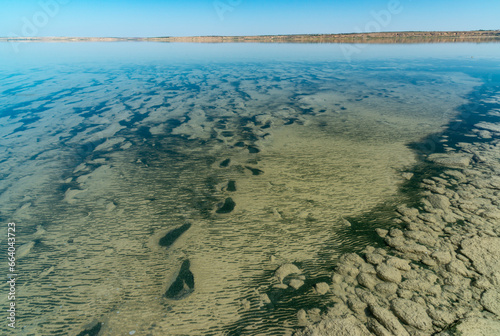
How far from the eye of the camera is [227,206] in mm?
3637

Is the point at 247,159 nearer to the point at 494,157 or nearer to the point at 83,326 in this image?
the point at 83,326

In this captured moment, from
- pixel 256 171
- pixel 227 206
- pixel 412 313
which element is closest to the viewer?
pixel 412 313

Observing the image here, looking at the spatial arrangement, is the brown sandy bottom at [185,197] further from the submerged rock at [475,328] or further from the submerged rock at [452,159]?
the submerged rock at [475,328]

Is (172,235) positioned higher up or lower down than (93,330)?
higher up

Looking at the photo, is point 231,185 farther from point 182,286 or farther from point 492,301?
point 492,301

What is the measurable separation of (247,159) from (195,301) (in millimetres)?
2997

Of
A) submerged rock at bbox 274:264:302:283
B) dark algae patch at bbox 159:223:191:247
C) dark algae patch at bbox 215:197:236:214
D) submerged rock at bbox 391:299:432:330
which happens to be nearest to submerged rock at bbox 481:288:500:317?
submerged rock at bbox 391:299:432:330

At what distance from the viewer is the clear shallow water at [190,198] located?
7.48 ft

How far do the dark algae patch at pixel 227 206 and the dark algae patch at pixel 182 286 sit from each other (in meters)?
1.04

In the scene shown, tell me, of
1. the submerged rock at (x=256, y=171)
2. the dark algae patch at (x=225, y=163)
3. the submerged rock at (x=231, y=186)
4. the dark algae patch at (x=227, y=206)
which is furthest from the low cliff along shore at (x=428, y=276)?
the dark algae patch at (x=225, y=163)

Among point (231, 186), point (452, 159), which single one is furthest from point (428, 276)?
point (452, 159)

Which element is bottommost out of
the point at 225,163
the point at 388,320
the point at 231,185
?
the point at 388,320

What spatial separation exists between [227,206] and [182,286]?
1383mm

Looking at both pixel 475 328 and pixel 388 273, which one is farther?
pixel 388 273
